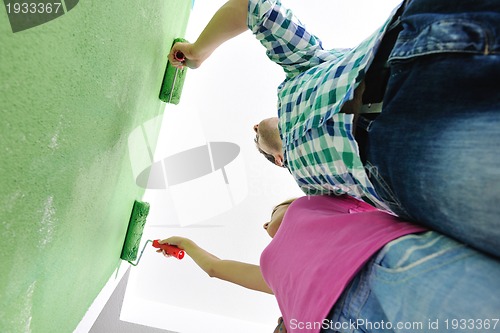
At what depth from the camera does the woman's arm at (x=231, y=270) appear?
83 centimetres

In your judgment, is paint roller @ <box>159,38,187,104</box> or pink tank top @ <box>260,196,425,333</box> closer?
pink tank top @ <box>260,196,425,333</box>

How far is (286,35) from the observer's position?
801 millimetres

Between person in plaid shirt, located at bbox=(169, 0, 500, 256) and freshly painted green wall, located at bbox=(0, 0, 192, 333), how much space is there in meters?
0.40

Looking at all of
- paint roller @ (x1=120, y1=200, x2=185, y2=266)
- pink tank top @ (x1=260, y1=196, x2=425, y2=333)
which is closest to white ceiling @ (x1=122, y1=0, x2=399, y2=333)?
paint roller @ (x1=120, y1=200, x2=185, y2=266)

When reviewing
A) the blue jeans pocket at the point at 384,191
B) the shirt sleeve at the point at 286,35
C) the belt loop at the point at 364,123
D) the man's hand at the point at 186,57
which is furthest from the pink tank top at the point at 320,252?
the man's hand at the point at 186,57

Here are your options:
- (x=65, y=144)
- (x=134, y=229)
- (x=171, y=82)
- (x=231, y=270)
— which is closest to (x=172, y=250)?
(x=134, y=229)

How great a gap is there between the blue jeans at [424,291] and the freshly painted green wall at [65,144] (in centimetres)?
46

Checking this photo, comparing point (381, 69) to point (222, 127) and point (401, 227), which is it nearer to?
point (401, 227)

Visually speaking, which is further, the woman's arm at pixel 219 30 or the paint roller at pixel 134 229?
the paint roller at pixel 134 229

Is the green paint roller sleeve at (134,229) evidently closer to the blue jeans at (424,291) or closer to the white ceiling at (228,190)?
the white ceiling at (228,190)

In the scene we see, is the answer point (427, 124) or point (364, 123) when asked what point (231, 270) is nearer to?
point (364, 123)

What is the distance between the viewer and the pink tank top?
18.3 inches

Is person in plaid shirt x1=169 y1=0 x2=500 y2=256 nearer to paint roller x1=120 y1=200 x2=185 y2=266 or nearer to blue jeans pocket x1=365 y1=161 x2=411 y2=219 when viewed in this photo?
blue jeans pocket x1=365 y1=161 x2=411 y2=219

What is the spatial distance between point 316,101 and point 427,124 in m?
0.25
